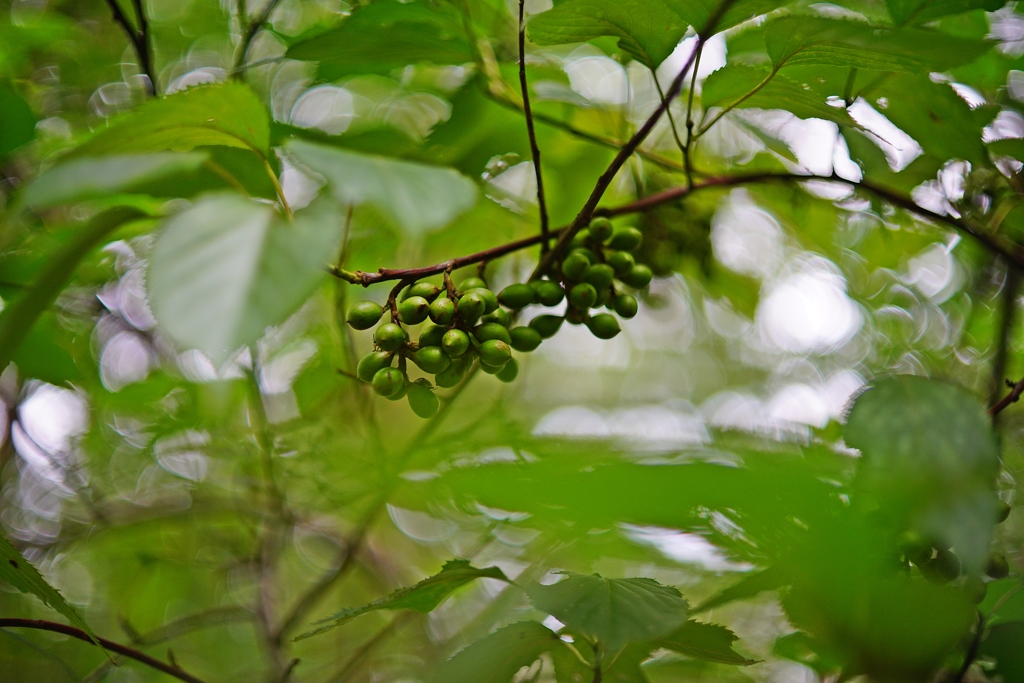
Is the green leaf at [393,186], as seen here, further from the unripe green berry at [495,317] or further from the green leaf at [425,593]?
the green leaf at [425,593]

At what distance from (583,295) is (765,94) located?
37 cm

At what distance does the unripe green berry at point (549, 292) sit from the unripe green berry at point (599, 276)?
0.14 ft

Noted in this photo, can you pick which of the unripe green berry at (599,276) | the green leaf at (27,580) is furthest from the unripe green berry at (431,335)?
the green leaf at (27,580)

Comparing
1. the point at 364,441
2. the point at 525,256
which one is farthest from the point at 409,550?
the point at 525,256

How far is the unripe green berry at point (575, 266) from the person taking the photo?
2.79 feet

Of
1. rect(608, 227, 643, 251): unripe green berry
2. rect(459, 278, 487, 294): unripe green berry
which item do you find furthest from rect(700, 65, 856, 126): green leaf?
A: rect(459, 278, 487, 294): unripe green berry

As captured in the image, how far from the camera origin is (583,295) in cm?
86

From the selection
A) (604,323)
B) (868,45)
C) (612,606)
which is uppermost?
(868,45)

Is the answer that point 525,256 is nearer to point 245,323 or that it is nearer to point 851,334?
point 245,323

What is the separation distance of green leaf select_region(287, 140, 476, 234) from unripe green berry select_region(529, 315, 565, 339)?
384 mm

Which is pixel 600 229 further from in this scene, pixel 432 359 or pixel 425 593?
pixel 425 593

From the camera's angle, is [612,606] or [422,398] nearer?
[612,606]

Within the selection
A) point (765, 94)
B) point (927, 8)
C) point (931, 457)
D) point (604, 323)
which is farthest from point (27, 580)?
point (927, 8)

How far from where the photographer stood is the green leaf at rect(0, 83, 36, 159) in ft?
3.45
